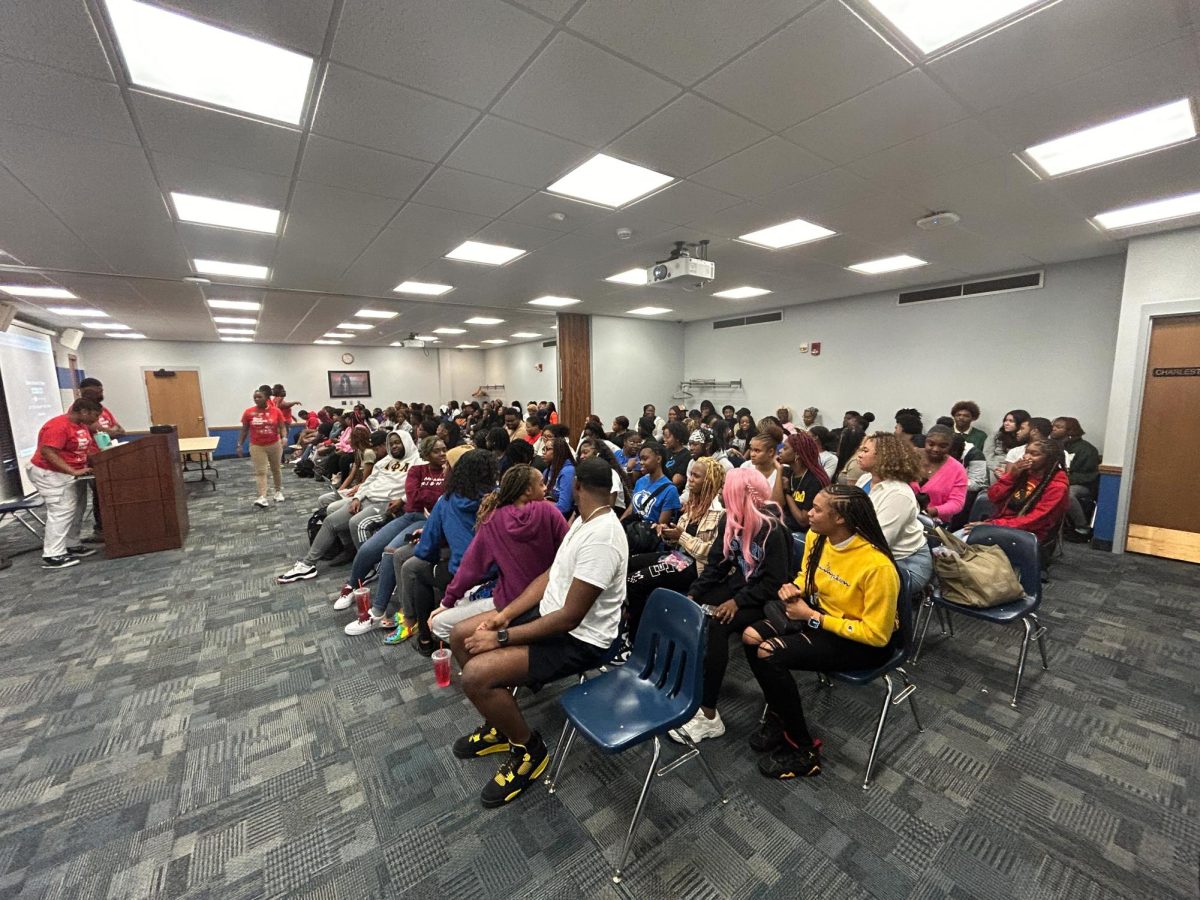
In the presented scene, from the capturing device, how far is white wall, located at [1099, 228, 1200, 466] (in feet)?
14.3

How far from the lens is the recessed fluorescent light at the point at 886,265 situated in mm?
5477

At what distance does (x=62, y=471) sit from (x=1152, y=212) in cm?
1028

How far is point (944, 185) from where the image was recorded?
3406 mm

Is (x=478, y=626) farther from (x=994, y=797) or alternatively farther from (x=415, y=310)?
(x=415, y=310)

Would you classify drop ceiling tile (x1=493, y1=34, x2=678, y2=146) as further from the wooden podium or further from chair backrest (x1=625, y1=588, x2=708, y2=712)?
the wooden podium

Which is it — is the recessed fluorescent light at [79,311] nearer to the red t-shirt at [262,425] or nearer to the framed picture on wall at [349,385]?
the red t-shirt at [262,425]

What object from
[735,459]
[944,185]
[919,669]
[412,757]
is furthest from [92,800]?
[944,185]

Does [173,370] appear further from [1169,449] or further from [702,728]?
[1169,449]

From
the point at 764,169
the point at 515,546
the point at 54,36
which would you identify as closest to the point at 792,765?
the point at 515,546

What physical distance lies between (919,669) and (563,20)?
12.5ft

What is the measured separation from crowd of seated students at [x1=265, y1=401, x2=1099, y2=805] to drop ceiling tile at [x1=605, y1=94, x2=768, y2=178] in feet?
6.11

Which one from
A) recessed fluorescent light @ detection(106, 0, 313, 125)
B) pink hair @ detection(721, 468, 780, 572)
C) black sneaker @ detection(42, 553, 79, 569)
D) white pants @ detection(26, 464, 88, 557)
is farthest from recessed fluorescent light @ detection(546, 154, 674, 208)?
black sneaker @ detection(42, 553, 79, 569)

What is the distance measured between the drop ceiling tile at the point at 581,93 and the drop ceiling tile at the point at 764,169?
2.70ft

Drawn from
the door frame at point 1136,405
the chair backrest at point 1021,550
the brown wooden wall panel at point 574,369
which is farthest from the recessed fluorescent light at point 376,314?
the door frame at point 1136,405
